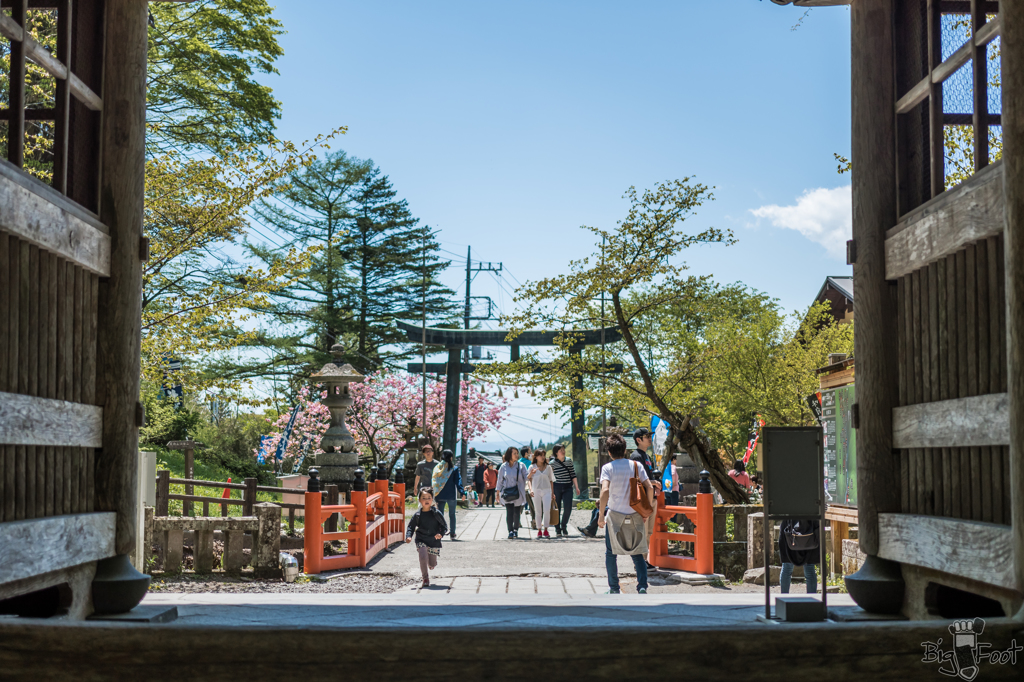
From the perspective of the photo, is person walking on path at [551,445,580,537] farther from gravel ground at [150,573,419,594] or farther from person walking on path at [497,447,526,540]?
gravel ground at [150,573,419,594]

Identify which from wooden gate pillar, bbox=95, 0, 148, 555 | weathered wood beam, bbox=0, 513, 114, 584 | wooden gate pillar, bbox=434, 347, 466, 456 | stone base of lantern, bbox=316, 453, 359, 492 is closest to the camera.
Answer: weathered wood beam, bbox=0, 513, 114, 584

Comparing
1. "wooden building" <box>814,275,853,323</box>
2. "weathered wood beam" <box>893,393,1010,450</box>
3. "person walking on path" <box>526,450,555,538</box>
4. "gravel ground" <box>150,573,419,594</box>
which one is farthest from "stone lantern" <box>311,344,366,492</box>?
"wooden building" <box>814,275,853,323</box>

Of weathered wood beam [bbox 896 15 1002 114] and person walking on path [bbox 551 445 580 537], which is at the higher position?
weathered wood beam [bbox 896 15 1002 114]

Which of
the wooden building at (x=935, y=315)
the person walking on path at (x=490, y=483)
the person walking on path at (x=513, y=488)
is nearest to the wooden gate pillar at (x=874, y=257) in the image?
the wooden building at (x=935, y=315)

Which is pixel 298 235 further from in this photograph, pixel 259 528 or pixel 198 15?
pixel 259 528

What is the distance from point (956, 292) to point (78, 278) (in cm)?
504

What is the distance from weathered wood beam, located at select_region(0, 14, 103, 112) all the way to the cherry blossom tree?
29.4m

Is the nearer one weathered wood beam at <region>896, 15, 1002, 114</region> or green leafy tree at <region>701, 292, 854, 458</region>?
weathered wood beam at <region>896, 15, 1002, 114</region>

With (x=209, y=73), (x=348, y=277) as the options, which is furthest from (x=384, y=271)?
(x=209, y=73)

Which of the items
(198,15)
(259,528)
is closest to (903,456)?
(259,528)

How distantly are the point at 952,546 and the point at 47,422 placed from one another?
194 inches

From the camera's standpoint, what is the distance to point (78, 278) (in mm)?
5352

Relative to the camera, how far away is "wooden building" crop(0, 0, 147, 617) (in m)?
4.59

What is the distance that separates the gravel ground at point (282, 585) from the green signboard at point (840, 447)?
5460mm
